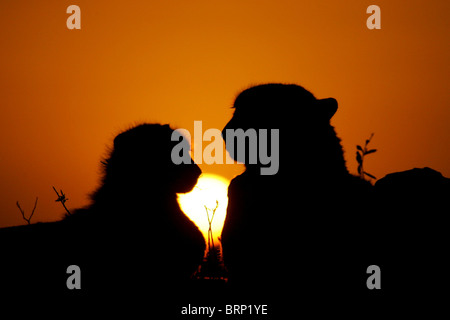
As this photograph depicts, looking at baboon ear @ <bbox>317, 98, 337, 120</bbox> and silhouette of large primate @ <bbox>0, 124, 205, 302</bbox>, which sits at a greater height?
baboon ear @ <bbox>317, 98, 337, 120</bbox>

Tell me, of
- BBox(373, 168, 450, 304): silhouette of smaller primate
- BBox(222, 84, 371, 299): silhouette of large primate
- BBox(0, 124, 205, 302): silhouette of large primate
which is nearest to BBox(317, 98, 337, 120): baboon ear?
BBox(222, 84, 371, 299): silhouette of large primate

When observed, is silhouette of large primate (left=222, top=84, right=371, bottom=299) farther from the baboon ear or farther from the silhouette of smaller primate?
the silhouette of smaller primate

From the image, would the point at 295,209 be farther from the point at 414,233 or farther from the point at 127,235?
the point at 127,235

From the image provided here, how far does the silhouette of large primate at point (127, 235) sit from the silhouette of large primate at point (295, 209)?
19.0 inches

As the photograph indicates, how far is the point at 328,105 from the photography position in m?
2.87

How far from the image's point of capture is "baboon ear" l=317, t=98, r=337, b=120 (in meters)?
2.87

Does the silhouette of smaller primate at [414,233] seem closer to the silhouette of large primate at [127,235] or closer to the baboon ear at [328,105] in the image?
the baboon ear at [328,105]

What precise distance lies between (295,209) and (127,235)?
1.14 m

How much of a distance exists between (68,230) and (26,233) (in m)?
0.27

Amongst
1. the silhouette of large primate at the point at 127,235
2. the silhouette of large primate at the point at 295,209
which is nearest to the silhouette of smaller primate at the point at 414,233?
the silhouette of large primate at the point at 295,209

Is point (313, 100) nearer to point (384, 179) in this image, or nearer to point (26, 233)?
point (384, 179)

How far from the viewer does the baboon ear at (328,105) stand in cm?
287
